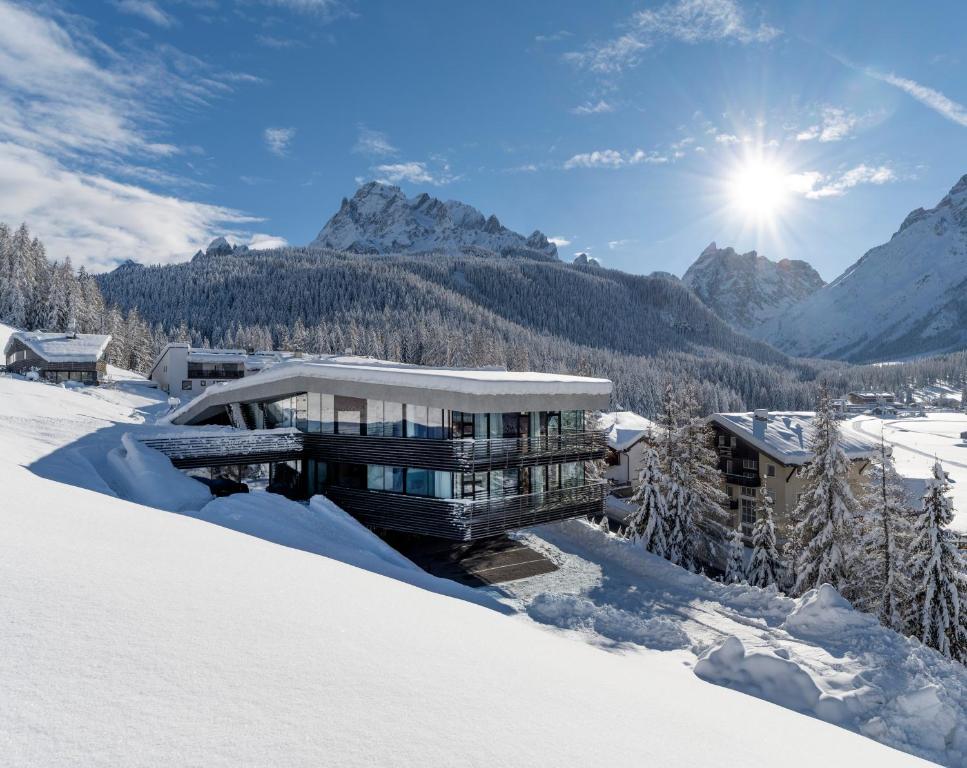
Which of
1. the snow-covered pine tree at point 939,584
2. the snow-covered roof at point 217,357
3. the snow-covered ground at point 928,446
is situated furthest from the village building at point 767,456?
the snow-covered roof at point 217,357

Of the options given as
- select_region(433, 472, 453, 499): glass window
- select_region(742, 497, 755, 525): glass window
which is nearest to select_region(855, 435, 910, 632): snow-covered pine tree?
select_region(433, 472, 453, 499): glass window

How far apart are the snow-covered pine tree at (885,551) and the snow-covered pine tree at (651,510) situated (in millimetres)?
8533

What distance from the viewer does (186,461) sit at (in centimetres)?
2338

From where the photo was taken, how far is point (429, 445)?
2223cm

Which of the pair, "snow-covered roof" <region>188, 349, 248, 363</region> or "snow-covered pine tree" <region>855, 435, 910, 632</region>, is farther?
"snow-covered roof" <region>188, 349, 248, 363</region>

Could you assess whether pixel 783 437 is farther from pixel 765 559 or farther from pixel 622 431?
pixel 765 559

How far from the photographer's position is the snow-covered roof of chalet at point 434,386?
21719 millimetres

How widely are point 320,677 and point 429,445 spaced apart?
17.1 metres

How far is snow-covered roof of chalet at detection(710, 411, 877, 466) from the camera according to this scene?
39.8 meters

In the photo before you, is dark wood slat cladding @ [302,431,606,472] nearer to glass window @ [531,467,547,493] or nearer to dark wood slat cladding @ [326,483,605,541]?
glass window @ [531,467,547,493]

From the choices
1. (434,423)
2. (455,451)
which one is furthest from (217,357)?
(455,451)

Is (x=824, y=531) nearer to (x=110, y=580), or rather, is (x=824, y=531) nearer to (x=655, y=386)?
(x=110, y=580)

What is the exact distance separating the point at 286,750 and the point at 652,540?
2867 centimetres

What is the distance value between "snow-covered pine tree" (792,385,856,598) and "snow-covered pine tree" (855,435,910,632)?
2.87 ft
